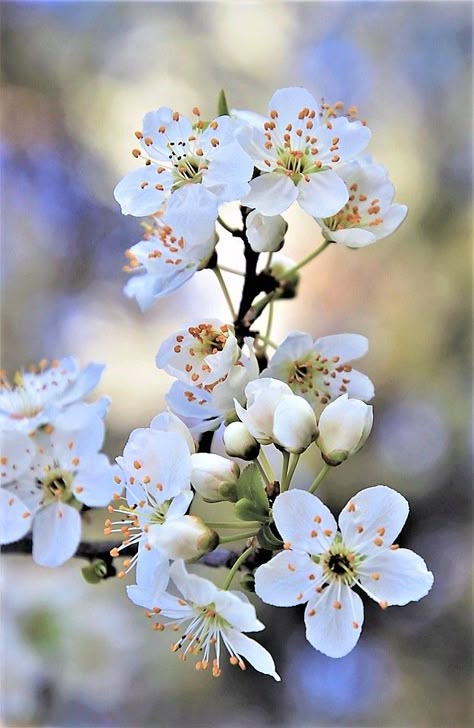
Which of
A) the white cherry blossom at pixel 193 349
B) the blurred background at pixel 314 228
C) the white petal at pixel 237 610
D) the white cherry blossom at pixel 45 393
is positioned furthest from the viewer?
the blurred background at pixel 314 228

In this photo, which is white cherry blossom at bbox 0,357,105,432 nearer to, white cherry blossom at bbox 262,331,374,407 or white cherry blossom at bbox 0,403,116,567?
white cherry blossom at bbox 0,403,116,567

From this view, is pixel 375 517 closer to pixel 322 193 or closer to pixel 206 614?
pixel 206 614

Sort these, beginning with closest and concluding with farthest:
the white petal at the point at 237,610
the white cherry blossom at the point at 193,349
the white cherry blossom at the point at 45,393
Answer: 1. the white petal at the point at 237,610
2. the white cherry blossom at the point at 193,349
3. the white cherry blossom at the point at 45,393

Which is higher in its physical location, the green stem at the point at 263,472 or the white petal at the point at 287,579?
the green stem at the point at 263,472

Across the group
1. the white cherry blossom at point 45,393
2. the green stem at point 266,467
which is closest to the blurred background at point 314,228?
the white cherry blossom at point 45,393

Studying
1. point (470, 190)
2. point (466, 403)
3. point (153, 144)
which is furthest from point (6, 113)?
point (153, 144)

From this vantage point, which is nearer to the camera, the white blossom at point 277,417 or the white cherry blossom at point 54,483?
the white blossom at point 277,417

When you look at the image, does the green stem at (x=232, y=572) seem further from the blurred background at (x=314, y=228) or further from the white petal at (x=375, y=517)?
the blurred background at (x=314, y=228)

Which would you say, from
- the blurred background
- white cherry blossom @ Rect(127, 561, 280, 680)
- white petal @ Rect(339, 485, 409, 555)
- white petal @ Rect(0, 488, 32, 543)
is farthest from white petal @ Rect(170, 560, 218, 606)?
the blurred background

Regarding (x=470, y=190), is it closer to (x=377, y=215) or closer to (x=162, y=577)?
(x=377, y=215)
